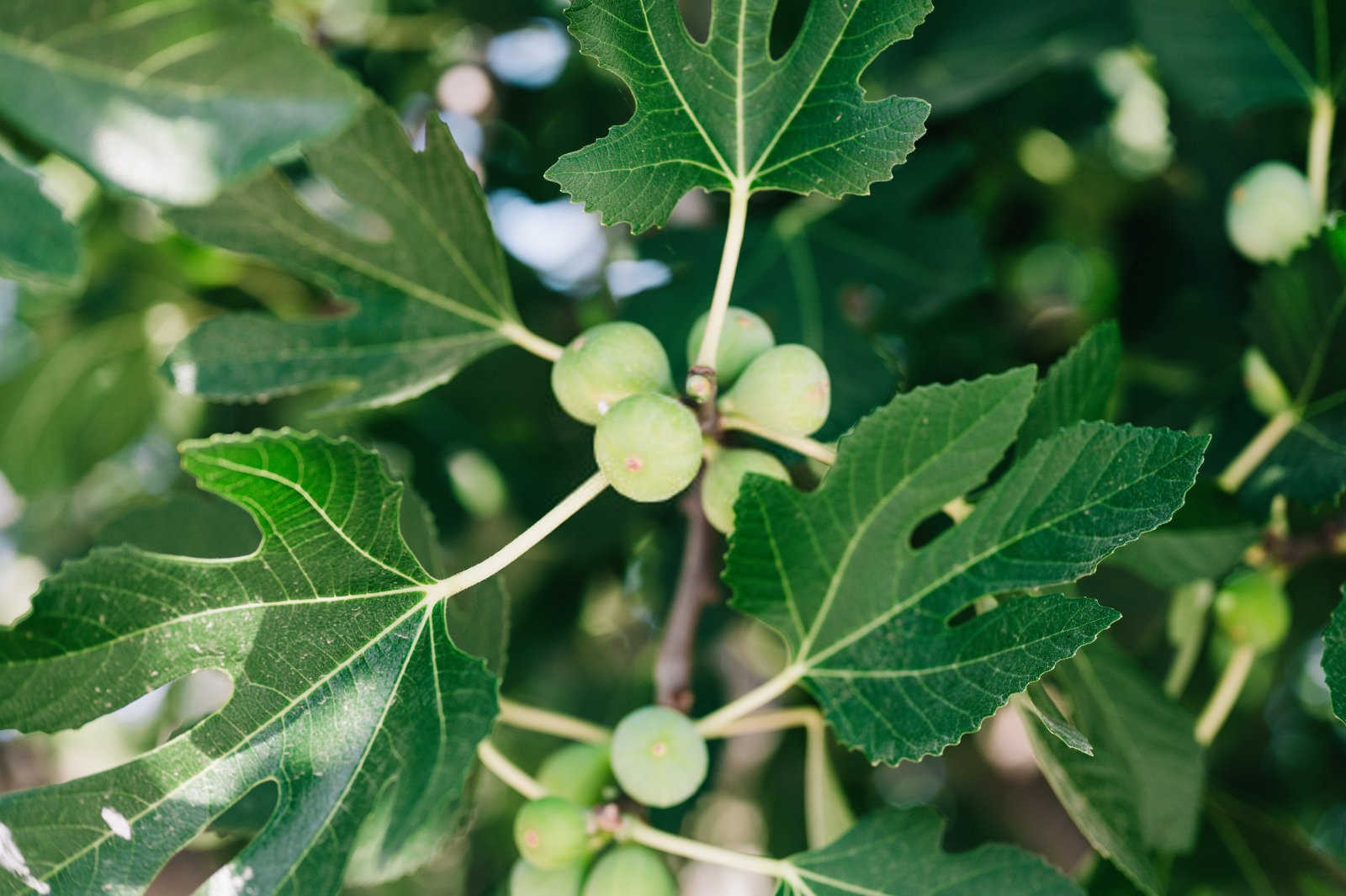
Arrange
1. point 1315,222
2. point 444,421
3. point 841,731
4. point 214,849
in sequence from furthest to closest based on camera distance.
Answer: point 214,849
point 444,421
point 1315,222
point 841,731

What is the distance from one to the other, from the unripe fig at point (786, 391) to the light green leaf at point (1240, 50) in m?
1.02

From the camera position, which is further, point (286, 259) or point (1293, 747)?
point (1293, 747)

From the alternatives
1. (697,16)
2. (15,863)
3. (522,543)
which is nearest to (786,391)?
(522,543)

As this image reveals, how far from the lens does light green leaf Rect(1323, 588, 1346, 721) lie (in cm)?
112

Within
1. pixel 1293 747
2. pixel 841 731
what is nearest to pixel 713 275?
pixel 841 731

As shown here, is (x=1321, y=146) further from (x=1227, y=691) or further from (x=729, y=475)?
(x=729, y=475)

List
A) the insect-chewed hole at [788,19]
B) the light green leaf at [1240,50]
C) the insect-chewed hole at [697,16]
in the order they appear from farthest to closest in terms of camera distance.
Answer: the insect-chewed hole at [697,16], the insect-chewed hole at [788,19], the light green leaf at [1240,50]

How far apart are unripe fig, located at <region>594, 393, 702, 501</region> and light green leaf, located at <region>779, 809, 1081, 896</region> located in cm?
54

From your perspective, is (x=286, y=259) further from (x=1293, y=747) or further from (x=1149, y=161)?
(x=1293, y=747)

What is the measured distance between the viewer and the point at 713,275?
73.3 inches

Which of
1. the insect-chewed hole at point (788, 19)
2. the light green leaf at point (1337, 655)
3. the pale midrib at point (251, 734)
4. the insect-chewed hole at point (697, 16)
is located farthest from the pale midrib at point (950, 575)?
the insect-chewed hole at point (697, 16)

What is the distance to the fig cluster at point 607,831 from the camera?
1.23m

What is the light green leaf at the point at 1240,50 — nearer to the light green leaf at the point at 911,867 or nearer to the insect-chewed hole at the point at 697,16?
the insect-chewed hole at the point at 697,16

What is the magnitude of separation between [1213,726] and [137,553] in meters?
1.52
